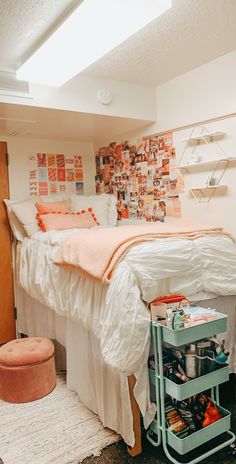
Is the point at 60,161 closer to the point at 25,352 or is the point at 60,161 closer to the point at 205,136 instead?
the point at 205,136

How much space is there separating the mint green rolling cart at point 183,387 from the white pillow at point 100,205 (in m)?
2.04

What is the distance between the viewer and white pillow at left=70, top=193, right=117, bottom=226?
12.0 ft

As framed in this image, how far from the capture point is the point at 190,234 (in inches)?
87.3

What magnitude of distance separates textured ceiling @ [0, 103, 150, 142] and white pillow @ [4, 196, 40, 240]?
2.22 feet

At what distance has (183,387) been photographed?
169 cm

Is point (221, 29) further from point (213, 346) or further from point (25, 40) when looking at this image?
point (213, 346)

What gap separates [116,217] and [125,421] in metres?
2.22

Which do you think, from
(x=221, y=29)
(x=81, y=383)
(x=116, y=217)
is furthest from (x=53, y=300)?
(x=221, y=29)

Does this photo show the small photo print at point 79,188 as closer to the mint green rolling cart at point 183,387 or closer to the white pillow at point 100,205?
the white pillow at point 100,205

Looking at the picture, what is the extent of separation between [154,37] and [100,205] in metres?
1.78

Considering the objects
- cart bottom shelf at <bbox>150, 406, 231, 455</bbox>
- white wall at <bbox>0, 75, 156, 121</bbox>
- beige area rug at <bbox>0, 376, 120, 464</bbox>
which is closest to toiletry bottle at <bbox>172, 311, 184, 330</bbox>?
cart bottom shelf at <bbox>150, 406, 231, 455</bbox>

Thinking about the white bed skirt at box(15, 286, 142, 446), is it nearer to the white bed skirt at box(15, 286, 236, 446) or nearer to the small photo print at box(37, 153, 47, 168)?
the white bed skirt at box(15, 286, 236, 446)

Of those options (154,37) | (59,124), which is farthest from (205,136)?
(59,124)

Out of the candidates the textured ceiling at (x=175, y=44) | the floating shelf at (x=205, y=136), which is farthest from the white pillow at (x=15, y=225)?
the floating shelf at (x=205, y=136)
